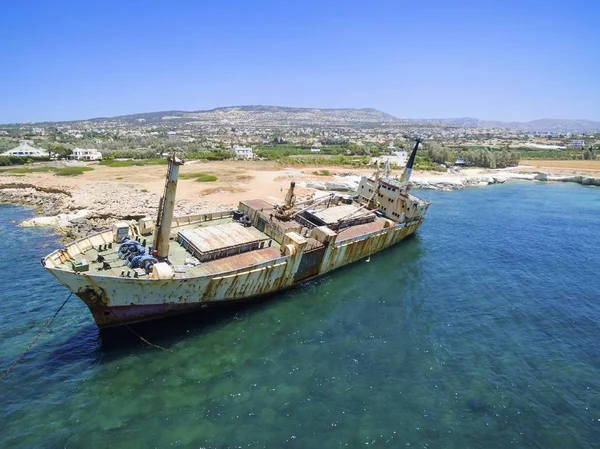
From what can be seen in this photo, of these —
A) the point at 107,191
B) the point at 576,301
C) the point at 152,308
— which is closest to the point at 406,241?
the point at 576,301

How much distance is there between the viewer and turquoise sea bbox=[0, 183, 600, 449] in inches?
652

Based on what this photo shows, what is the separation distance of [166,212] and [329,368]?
46.4 feet

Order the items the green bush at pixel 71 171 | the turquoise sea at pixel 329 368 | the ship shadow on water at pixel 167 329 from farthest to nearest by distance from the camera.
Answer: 1. the green bush at pixel 71 171
2. the ship shadow on water at pixel 167 329
3. the turquoise sea at pixel 329 368

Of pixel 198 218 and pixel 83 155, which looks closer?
pixel 198 218

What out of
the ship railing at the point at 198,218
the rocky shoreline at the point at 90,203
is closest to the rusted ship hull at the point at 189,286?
the ship railing at the point at 198,218

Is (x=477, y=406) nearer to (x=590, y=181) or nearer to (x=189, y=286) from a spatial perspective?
(x=189, y=286)

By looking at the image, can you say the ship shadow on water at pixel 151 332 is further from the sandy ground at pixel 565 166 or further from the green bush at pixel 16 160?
the sandy ground at pixel 565 166

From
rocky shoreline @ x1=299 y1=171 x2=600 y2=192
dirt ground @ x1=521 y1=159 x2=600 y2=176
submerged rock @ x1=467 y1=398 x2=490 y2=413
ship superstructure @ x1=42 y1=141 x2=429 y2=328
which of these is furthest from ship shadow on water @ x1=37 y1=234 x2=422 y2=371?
dirt ground @ x1=521 y1=159 x2=600 y2=176

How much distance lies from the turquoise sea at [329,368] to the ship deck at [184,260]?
331cm

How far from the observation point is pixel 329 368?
20672 millimetres

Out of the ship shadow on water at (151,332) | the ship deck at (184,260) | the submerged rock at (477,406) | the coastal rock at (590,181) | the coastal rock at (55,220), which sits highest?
the coastal rock at (590,181)

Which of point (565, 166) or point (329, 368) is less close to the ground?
point (565, 166)

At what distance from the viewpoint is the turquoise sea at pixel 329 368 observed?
1656 cm

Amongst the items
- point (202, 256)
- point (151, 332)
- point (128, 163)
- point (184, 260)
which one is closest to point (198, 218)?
point (184, 260)
